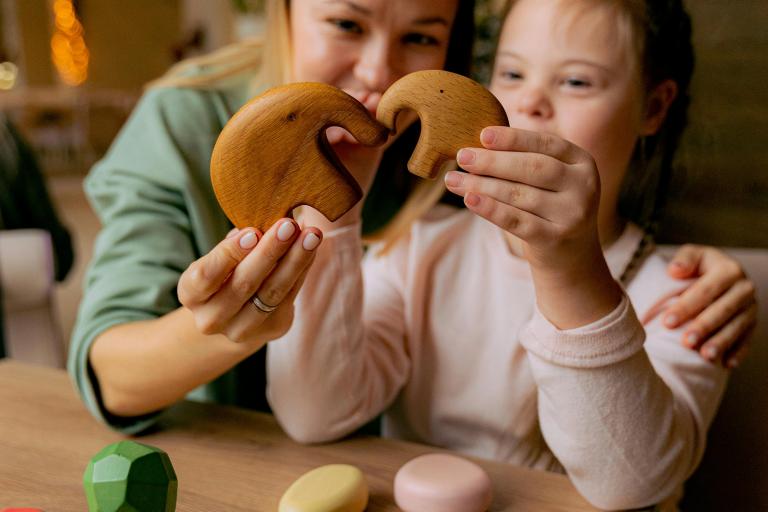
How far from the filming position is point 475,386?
92 cm

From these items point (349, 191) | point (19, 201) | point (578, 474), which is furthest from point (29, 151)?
point (578, 474)

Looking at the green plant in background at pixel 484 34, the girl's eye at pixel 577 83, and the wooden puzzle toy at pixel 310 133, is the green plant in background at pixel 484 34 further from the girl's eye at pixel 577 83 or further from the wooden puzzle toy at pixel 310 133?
the wooden puzzle toy at pixel 310 133

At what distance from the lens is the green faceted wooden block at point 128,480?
0.50 m

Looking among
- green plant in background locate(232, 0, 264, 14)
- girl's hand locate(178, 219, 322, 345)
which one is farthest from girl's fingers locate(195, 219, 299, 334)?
green plant in background locate(232, 0, 264, 14)

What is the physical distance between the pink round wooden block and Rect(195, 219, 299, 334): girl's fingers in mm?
223

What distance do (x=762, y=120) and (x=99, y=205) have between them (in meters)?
1.06

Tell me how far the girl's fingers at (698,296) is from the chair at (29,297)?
131 cm

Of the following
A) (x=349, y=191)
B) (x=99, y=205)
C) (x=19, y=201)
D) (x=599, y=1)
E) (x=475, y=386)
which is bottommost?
(x=19, y=201)

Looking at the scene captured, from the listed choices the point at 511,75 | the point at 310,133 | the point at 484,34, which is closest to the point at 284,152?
the point at 310,133

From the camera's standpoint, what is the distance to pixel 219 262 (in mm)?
569

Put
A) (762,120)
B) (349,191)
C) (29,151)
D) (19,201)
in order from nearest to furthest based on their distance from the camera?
(349,191) < (762,120) < (19,201) < (29,151)

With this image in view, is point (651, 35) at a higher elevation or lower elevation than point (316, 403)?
higher

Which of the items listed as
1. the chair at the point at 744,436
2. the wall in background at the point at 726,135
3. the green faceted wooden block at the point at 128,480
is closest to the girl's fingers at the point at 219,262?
the green faceted wooden block at the point at 128,480

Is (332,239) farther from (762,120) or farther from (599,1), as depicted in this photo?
(762,120)
